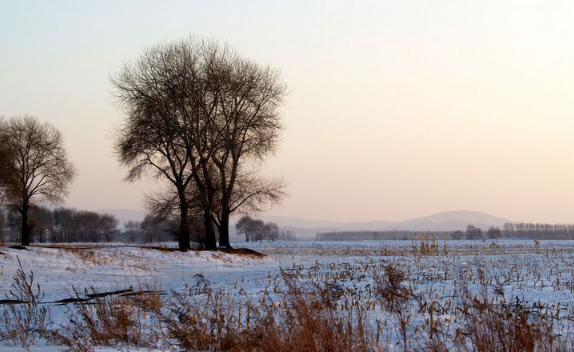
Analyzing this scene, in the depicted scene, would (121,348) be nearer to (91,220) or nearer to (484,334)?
(484,334)

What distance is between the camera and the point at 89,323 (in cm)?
763

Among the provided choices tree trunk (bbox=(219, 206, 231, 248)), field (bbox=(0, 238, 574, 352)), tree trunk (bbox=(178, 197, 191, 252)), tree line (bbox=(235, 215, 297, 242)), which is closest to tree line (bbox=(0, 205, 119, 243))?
tree line (bbox=(235, 215, 297, 242))

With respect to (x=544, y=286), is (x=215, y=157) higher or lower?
higher

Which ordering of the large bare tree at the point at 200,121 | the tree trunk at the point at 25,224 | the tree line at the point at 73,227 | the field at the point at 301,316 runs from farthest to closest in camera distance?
the tree line at the point at 73,227 → the tree trunk at the point at 25,224 → the large bare tree at the point at 200,121 → the field at the point at 301,316

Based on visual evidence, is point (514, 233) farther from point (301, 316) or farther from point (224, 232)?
point (301, 316)

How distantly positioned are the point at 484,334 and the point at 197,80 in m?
25.1

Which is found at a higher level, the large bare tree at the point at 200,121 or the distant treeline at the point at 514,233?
the large bare tree at the point at 200,121

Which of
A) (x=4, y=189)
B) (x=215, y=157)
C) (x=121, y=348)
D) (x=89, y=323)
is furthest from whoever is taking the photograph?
(x=4, y=189)

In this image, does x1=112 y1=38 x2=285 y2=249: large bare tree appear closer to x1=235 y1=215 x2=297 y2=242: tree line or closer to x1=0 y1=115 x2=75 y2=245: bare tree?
x1=0 y1=115 x2=75 y2=245: bare tree

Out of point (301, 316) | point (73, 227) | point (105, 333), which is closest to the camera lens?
point (301, 316)

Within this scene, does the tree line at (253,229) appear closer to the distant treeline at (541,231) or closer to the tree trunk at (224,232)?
the distant treeline at (541,231)

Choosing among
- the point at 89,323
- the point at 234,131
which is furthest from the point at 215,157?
the point at 89,323

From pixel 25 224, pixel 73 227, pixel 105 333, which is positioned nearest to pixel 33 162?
pixel 25 224

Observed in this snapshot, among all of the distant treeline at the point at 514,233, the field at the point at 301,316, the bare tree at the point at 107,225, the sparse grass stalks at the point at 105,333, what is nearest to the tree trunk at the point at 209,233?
the field at the point at 301,316
